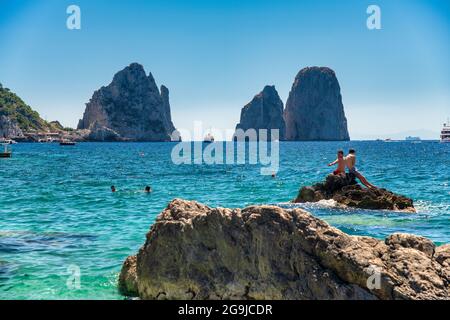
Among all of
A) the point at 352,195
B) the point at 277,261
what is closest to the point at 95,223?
the point at 352,195

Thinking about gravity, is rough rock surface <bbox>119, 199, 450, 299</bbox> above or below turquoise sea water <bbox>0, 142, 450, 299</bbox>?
above

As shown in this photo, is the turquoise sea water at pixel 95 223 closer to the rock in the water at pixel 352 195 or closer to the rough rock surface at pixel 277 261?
the rock in the water at pixel 352 195

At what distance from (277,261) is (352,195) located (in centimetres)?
1524

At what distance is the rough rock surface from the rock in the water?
13.0 m

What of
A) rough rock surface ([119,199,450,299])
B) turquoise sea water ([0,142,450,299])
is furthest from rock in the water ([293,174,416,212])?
rough rock surface ([119,199,450,299])

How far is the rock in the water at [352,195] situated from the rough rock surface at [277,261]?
1304 centimetres

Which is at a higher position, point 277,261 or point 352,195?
point 277,261

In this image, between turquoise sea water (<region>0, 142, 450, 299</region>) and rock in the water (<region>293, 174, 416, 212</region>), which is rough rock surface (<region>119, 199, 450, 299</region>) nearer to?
turquoise sea water (<region>0, 142, 450, 299</region>)

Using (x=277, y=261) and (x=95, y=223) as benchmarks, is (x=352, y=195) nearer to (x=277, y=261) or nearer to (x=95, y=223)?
(x=95, y=223)

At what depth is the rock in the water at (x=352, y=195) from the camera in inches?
855

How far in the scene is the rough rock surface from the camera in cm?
754

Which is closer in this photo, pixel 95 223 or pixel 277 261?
pixel 277 261

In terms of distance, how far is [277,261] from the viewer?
8109mm
